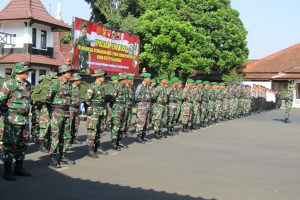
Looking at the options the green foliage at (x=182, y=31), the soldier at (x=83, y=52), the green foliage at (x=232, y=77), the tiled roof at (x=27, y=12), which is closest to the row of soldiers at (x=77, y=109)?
the soldier at (x=83, y=52)

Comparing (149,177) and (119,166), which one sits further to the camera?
(119,166)

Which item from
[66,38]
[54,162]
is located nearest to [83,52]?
[54,162]

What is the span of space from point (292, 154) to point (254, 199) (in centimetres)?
517

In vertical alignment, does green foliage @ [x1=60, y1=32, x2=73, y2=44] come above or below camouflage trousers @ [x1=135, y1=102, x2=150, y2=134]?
above

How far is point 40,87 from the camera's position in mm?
10523

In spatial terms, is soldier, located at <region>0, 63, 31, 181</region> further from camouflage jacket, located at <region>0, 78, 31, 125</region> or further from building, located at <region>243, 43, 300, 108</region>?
building, located at <region>243, 43, 300, 108</region>

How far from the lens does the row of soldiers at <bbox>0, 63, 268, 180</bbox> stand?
6.89 meters

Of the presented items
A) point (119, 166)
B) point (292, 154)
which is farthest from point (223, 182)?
point (292, 154)

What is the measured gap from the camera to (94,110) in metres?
8.92

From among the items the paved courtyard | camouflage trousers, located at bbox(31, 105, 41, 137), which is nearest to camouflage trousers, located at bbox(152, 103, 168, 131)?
the paved courtyard

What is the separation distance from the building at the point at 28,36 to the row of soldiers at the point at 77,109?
13.9 meters

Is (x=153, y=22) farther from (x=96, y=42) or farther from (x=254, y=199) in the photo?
(x=254, y=199)

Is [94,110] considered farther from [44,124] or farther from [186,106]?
[186,106]

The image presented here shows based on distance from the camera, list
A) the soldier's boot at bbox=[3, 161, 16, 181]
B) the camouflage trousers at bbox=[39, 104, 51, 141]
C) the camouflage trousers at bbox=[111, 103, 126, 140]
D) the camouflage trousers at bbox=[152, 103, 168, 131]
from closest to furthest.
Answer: the soldier's boot at bbox=[3, 161, 16, 181], the camouflage trousers at bbox=[39, 104, 51, 141], the camouflage trousers at bbox=[111, 103, 126, 140], the camouflage trousers at bbox=[152, 103, 168, 131]
